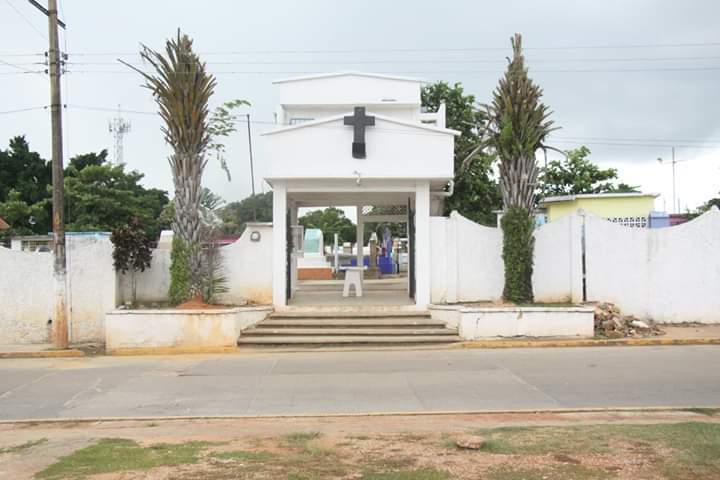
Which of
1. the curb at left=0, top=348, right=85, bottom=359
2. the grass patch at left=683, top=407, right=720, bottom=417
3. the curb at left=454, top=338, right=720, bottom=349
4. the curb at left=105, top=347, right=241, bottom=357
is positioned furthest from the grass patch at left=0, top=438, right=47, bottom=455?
the curb at left=454, top=338, right=720, bottom=349

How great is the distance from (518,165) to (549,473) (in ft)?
36.5

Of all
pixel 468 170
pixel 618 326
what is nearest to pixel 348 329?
pixel 618 326

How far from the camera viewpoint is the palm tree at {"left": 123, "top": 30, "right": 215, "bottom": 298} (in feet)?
Result: 49.6

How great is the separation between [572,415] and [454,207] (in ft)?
74.7

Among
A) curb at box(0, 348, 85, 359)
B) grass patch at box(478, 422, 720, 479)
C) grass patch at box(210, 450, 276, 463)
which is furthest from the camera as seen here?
curb at box(0, 348, 85, 359)

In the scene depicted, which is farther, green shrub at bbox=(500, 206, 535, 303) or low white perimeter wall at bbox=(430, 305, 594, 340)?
green shrub at bbox=(500, 206, 535, 303)

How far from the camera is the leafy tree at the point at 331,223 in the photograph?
7750cm

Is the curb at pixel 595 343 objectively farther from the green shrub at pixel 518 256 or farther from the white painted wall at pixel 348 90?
the white painted wall at pixel 348 90

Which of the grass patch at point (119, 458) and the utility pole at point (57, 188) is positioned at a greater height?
the utility pole at point (57, 188)

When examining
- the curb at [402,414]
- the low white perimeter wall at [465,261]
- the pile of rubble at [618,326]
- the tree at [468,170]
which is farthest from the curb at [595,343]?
the tree at [468,170]

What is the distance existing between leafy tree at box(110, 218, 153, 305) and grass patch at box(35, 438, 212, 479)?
8.64 meters

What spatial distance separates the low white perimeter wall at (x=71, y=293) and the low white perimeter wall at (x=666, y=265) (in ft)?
37.0

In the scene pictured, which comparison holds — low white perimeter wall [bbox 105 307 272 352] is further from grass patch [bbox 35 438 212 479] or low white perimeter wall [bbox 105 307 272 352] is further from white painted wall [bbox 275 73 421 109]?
white painted wall [bbox 275 73 421 109]

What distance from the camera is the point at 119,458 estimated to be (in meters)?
6.16
